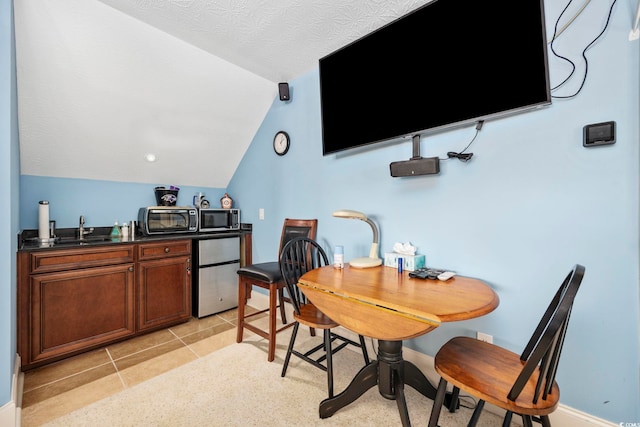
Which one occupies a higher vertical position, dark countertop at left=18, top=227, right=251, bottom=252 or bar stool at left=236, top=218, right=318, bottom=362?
dark countertop at left=18, top=227, right=251, bottom=252

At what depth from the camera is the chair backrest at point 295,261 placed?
1.72 metres

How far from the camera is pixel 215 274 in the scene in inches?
111

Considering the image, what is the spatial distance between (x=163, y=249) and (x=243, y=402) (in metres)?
1.60

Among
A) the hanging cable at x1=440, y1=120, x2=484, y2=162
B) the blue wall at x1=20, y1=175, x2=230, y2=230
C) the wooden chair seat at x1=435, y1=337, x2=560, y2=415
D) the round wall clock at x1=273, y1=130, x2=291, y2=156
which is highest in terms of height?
the round wall clock at x1=273, y1=130, x2=291, y2=156

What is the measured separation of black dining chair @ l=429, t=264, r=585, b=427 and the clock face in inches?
86.8

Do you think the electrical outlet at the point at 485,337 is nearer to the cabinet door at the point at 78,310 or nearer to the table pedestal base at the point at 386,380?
the table pedestal base at the point at 386,380

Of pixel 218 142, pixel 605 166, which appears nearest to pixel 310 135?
pixel 218 142

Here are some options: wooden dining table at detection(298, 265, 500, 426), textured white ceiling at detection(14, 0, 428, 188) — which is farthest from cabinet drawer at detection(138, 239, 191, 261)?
wooden dining table at detection(298, 265, 500, 426)

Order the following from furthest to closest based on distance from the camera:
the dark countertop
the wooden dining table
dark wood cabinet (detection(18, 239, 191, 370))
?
1. the dark countertop
2. dark wood cabinet (detection(18, 239, 191, 370))
3. the wooden dining table

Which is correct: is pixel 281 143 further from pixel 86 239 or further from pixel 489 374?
pixel 489 374

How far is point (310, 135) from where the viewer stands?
99.3 inches

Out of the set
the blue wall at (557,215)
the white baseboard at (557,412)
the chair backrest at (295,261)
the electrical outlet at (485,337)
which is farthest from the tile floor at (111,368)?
the electrical outlet at (485,337)

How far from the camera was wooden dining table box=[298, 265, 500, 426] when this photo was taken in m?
1.07

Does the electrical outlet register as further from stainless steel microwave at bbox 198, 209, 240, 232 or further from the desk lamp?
stainless steel microwave at bbox 198, 209, 240, 232
